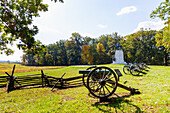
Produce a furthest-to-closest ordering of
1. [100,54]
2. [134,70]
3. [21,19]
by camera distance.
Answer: [100,54], [134,70], [21,19]

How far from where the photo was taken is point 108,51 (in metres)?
71.2

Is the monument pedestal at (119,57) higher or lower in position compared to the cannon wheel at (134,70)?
higher

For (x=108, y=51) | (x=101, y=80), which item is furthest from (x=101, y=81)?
(x=108, y=51)

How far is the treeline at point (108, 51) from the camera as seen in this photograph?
174 ft

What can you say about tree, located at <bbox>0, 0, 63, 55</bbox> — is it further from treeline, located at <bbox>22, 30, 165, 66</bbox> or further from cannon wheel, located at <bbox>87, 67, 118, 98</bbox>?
treeline, located at <bbox>22, 30, 165, 66</bbox>

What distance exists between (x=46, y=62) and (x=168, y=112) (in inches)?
3304

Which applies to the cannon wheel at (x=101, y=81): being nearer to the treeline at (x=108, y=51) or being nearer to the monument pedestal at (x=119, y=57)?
the monument pedestal at (x=119, y=57)

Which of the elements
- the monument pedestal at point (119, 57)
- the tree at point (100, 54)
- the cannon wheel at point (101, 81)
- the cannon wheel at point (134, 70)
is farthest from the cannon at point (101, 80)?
the tree at point (100, 54)

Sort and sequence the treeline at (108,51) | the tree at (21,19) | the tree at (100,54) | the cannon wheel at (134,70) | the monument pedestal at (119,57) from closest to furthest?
the tree at (21,19), the cannon wheel at (134,70), the monument pedestal at (119,57), the treeline at (108,51), the tree at (100,54)

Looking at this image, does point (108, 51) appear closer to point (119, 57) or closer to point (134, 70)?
point (119, 57)

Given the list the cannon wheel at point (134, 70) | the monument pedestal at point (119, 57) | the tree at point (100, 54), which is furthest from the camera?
the tree at point (100, 54)

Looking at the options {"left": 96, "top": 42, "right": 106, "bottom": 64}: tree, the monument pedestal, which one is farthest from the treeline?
→ the monument pedestal

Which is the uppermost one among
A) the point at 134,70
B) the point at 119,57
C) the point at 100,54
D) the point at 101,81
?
the point at 100,54

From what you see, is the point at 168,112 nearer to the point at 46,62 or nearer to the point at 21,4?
the point at 21,4
